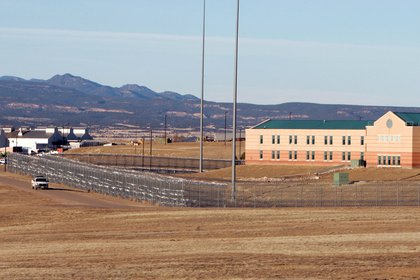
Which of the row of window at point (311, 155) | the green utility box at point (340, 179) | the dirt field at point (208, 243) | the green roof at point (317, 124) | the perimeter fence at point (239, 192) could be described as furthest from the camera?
the green roof at point (317, 124)

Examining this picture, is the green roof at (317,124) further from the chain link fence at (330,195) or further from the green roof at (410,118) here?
the chain link fence at (330,195)

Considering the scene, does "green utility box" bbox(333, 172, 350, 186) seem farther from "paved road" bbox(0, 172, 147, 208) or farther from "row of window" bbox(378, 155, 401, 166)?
"paved road" bbox(0, 172, 147, 208)

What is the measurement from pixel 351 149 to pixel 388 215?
215 feet

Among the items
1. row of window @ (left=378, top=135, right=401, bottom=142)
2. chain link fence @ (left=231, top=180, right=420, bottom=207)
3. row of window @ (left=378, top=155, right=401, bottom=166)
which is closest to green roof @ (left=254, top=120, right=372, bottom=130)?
row of window @ (left=378, top=135, right=401, bottom=142)

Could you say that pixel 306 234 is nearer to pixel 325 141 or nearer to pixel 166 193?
pixel 166 193

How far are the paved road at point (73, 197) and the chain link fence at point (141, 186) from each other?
111cm

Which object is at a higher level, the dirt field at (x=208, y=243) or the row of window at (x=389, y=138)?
the row of window at (x=389, y=138)

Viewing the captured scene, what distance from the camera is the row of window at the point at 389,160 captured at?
115m

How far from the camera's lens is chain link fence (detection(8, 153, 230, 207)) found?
7288 cm

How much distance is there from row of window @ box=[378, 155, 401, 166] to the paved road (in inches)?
→ 1437

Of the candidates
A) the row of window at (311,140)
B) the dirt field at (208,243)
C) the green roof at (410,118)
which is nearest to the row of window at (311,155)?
the row of window at (311,140)

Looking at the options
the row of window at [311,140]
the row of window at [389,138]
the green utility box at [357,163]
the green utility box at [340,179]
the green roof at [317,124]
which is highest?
the green roof at [317,124]

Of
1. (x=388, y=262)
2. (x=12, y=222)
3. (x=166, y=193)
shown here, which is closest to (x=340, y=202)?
(x=166, y=193)

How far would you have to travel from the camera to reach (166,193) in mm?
74188
